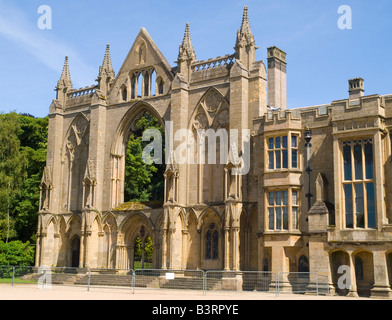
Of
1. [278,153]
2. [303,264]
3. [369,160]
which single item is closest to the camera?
[369,160]

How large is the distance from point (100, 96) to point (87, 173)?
5.81 meters

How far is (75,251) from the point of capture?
42.2 m

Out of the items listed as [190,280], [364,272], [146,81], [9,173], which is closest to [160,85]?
[146,81]

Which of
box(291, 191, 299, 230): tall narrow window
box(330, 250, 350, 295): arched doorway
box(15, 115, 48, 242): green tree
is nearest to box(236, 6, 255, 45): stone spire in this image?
box(291, 191, 299, 230): tall narrow window

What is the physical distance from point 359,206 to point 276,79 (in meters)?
15.0

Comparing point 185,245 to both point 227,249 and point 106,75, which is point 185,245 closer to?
point 227,249

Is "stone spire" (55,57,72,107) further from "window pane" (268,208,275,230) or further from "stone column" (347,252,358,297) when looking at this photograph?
"stone column" (347,252,358,297)

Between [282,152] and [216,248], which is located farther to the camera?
[216,248]

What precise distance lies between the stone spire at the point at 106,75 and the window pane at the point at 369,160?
21751 mm

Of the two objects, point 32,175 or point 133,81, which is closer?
point 133,81

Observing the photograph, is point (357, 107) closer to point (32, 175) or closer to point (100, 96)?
point (100, 96)

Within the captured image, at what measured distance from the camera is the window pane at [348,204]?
2653 cm

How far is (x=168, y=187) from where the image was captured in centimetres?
3584
